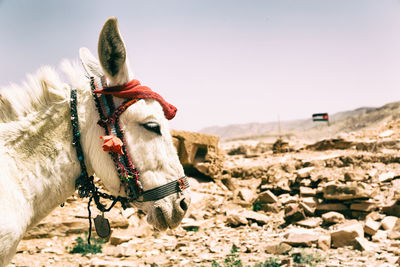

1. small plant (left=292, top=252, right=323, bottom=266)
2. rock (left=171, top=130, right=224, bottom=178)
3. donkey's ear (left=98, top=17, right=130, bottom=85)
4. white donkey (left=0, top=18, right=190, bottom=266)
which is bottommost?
small plant (left=292, top=252, right=323, bottom=266)

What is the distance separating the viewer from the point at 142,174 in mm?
1835

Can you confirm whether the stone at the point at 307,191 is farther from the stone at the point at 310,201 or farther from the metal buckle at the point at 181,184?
the metal buckle at the point at 181,184

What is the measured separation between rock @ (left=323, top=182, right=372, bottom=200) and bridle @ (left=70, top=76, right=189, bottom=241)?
18.9 feet

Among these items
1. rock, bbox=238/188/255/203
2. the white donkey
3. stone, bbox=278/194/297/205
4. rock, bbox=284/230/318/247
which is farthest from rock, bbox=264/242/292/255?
the white donkey

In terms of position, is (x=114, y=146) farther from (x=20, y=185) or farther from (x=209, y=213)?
(x=209, y=213)

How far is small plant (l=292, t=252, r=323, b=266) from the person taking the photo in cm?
433

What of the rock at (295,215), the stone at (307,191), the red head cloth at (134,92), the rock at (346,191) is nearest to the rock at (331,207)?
the rock at (346,191)

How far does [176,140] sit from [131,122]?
289 inches

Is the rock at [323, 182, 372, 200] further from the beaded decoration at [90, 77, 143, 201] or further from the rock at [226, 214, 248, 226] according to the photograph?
the beaded decoration at [90, 77, 143, 201]

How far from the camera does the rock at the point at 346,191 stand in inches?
252

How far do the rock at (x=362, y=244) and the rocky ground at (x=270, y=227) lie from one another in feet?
0.06

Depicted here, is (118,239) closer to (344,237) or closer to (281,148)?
(344,237)

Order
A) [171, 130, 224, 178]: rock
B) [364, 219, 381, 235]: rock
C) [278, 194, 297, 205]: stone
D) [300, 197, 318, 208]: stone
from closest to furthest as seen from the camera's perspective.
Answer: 1. [364, 219, 381, 235]: rock
2. [300, 197, 318, 208]: stone
3. [278, 194, 297, 205]: stone
4. [171, 130, 224, 178]: rock

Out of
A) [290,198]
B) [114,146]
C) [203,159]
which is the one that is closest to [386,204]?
[290,198]
